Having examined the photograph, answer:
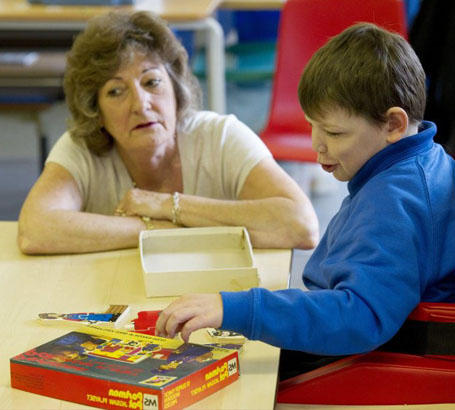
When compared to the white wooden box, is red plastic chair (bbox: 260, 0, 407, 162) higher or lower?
higher

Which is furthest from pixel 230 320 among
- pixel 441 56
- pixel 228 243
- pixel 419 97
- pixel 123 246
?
pixel 441 56

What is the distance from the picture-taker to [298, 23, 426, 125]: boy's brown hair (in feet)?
4.09

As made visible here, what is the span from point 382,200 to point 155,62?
104cm

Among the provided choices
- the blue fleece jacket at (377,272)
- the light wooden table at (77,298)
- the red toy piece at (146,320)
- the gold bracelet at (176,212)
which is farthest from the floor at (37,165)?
the blue fleece jacket at (377,272)

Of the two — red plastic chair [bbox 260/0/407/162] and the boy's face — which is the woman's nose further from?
red plastic chair [bbox 260/0/407/162]

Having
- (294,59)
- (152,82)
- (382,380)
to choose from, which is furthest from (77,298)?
(294,59)

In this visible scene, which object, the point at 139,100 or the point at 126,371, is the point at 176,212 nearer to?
the point at 139,100

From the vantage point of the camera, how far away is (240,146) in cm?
211

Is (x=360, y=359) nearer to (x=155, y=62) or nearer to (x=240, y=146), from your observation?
(x=240, y=146)

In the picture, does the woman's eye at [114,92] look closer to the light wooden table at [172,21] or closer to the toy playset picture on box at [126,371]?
the toy playset picture on box at [126,371]

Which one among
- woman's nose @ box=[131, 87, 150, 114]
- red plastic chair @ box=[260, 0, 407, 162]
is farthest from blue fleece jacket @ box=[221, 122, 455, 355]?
red plastic chair @ box=[260, 0, 407, 162]

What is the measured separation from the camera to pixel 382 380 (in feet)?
4.23

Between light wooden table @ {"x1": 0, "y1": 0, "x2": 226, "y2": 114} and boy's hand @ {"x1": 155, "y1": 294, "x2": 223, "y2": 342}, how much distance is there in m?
2.69

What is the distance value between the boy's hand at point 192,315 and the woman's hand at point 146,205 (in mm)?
730
